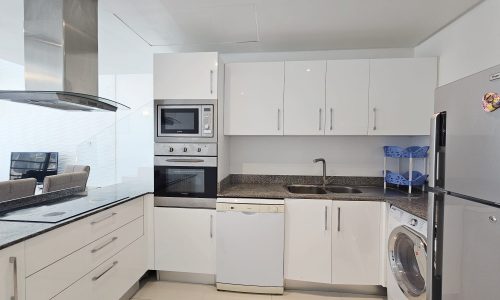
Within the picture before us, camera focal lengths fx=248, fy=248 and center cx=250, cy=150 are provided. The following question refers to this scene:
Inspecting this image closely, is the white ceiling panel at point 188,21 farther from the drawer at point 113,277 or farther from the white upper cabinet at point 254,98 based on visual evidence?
the drawer at point 113,277

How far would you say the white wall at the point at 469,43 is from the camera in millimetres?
1669

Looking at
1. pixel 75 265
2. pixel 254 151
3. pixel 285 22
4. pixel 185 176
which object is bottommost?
pixel 75 265

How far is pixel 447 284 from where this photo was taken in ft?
3.60

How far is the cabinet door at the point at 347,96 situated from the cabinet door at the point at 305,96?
0.07 metres

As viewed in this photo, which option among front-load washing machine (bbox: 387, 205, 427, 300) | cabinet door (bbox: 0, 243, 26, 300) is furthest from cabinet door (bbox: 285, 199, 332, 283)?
cabinet door (bbox: 0, 243, 26, 300)

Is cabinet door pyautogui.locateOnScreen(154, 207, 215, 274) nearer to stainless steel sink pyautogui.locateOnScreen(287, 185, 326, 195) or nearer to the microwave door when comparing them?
the microwave door

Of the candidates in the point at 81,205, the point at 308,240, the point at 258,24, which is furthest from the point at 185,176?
the point at 258,24

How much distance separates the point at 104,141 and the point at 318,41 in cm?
313

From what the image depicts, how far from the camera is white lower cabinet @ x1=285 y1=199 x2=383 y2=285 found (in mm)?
2096

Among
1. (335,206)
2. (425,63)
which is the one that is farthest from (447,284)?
(425,63)

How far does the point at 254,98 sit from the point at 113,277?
1.86 meters

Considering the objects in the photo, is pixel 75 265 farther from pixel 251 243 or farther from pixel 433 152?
pixel 433 152

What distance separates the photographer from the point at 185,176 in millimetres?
2289

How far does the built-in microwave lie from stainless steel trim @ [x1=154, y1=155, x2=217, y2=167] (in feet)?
0.51
